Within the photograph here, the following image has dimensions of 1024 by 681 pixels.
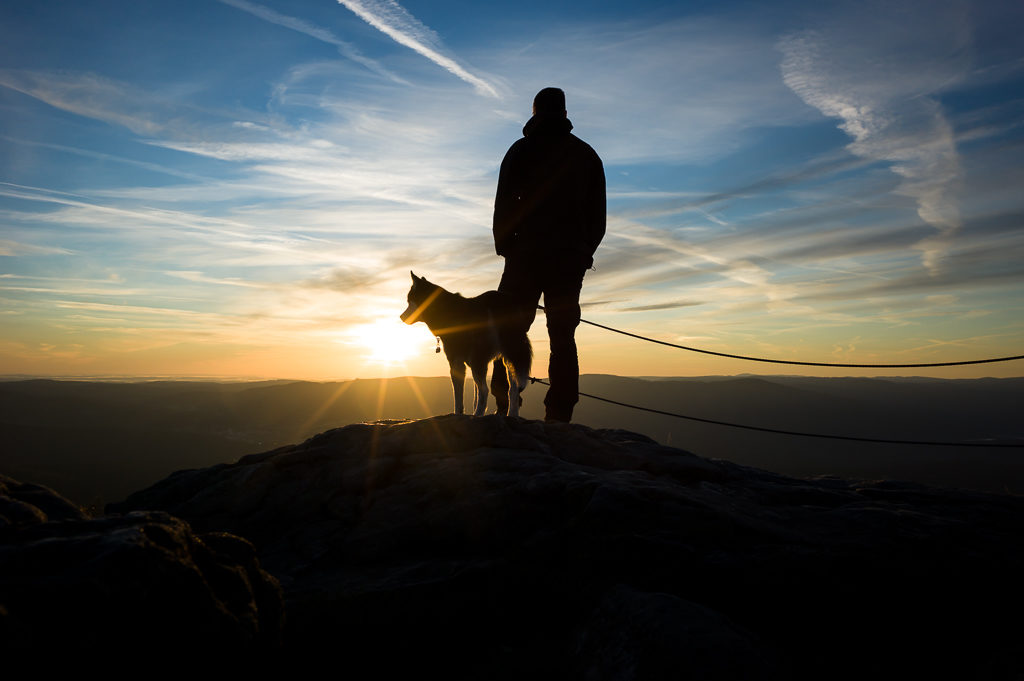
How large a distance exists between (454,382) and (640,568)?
5.46m

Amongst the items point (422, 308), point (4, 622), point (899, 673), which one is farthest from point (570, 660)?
point (422, 308)

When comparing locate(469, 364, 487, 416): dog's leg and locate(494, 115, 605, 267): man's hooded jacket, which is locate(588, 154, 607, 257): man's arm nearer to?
locate(494, 115, 605, 267): man's hooded jacket

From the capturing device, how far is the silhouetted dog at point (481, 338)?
825cm

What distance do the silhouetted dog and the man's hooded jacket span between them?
3.39 feet

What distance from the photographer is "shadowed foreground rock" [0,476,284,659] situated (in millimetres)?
1819

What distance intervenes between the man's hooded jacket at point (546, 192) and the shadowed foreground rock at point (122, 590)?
5.79m

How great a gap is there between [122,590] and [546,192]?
6571mm

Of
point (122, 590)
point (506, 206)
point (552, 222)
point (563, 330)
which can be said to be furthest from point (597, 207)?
point (122, 590)

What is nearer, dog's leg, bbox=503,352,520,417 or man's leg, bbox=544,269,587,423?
man's leg, bbox=544,269,587,423

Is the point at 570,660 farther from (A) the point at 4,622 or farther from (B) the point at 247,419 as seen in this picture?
(B) the point at 247,419

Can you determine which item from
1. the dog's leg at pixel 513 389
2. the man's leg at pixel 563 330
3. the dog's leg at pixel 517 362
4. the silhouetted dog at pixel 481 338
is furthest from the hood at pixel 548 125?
the dog's leg at pixel 513 389

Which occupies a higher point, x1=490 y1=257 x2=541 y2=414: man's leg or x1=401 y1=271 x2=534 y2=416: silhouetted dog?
x1=490 y1=257 x2=541 y2=414: man's leg

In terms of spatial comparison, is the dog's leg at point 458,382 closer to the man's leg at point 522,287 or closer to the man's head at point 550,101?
the man's leg at point 522,287

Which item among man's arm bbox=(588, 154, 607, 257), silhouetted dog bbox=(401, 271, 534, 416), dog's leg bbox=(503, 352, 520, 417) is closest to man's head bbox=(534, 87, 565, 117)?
man's arm bbox=(588, 154, 607, 257)
